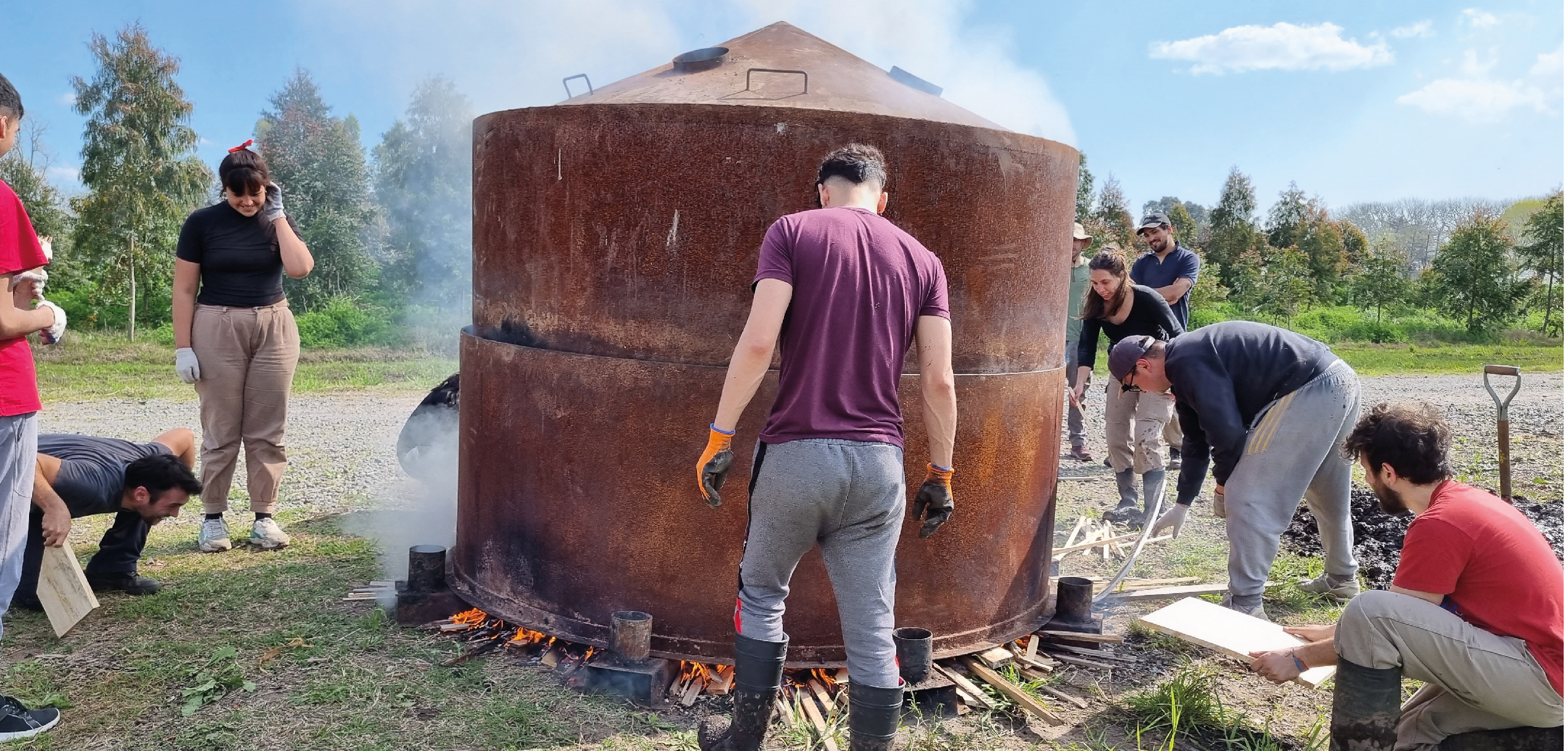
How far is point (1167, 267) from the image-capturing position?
266 inches

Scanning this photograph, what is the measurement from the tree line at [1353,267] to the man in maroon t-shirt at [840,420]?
19895 millimetres

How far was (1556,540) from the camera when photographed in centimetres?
584

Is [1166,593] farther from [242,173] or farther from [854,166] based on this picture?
[242,173]

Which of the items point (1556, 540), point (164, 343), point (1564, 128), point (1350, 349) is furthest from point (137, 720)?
point (1350, 349)

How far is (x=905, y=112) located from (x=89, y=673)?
335 centimetres

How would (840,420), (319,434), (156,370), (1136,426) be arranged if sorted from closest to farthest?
(840,420) → (1136,426) → (319,434) → (156,370)

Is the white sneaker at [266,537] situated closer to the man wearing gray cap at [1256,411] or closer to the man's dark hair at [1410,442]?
the man wearing gray cap at [1256,411]

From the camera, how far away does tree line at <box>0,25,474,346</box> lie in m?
13.6

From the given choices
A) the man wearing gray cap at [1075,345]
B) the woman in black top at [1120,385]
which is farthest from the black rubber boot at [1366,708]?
the man wearing gray cap at [1075,345]

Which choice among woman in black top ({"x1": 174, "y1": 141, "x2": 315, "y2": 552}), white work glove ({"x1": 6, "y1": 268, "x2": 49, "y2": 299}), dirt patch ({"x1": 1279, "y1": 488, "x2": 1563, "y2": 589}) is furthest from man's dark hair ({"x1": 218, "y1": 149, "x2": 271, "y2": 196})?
dirt patch ({"x1": 1279, "y1": 488, "x2": 1563, "y2": 589})

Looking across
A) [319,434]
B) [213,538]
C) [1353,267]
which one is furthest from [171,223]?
[1353,267]

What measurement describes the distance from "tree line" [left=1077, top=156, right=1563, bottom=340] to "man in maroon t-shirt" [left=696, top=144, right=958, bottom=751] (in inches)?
783

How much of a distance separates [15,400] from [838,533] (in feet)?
7.66

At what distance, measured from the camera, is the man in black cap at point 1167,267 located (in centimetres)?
666
